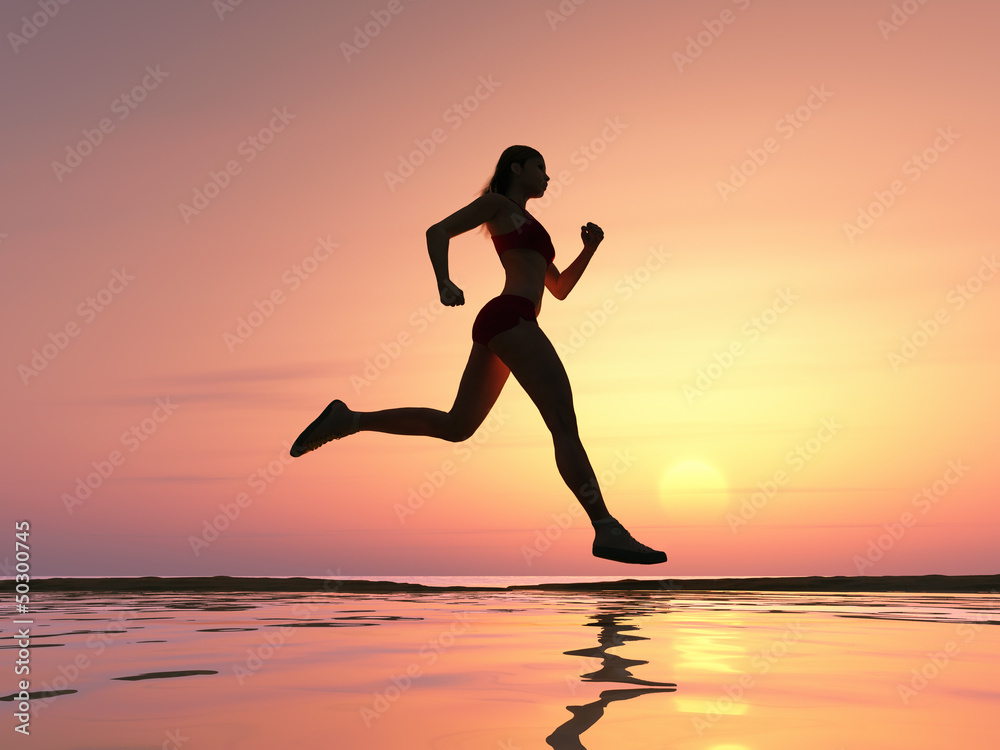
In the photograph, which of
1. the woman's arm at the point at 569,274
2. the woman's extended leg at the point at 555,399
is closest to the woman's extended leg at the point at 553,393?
the woman's extended leg at the point at 555,399

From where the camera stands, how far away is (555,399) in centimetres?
467

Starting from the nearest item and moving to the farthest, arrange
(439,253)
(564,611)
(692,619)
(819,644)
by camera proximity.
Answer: (439,253), (819,644), (692,619), (564,611)

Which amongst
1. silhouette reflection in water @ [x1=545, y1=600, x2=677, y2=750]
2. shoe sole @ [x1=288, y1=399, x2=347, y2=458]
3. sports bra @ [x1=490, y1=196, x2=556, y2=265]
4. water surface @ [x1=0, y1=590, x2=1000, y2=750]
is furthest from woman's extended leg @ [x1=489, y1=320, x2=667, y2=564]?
shoe sole @ [x1=288, y1=399, x2=347, y2=458]

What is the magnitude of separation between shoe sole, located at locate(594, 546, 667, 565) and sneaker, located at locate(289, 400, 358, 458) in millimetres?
1620

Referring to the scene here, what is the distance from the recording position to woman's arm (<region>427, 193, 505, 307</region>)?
14.0 feet

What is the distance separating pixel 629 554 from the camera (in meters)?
4.42

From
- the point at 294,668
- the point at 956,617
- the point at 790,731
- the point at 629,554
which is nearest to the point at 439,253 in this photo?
the point at 629,554

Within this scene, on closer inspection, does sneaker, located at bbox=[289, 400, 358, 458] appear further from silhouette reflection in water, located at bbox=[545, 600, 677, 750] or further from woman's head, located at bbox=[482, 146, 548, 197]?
silhouette reflection in water, located at bbox=[545, 600, 677, 750]

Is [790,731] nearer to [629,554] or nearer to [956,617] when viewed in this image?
[629,554]

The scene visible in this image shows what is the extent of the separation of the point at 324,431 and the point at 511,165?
1.79 meters

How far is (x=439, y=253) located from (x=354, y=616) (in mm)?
5177

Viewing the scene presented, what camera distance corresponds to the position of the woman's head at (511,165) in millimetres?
5098

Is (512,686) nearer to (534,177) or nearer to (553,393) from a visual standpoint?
(553,393)

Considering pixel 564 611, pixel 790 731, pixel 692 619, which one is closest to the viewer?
pixel 790 731
